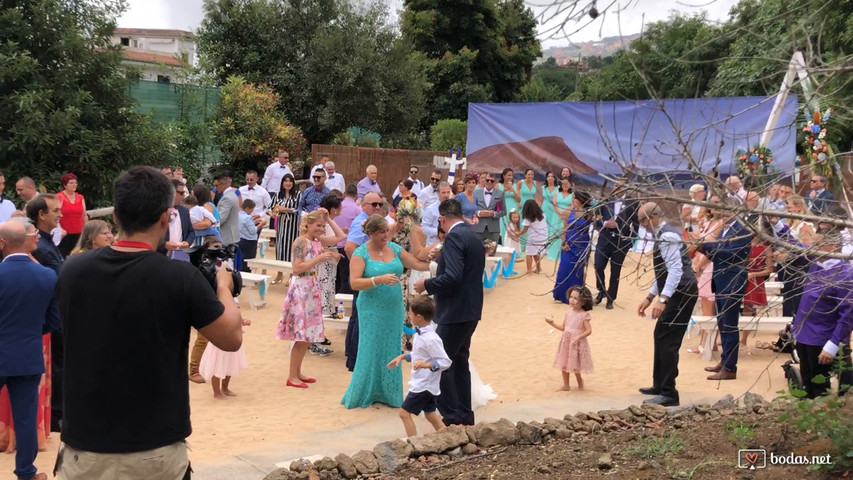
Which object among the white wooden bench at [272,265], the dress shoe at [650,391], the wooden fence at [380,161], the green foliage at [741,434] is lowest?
the dress shoe at [650,391]

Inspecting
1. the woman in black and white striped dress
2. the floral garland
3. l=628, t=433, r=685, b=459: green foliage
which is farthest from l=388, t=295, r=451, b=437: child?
the woman in black and white striped dress

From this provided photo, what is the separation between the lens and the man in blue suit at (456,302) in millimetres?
7203

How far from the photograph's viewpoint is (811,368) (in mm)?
7449

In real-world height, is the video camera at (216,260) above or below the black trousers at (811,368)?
above

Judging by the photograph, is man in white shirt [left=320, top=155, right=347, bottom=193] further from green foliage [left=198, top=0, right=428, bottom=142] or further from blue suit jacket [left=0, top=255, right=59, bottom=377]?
blue suit jacket [left=0, top=255, right=59, bottom=377]

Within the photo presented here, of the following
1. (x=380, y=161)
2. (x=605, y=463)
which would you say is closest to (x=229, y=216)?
(x=605, y=463)

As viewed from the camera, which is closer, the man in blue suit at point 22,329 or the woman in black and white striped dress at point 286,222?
the man in blue suit at point 22,329

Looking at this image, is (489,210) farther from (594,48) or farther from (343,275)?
(594,48)

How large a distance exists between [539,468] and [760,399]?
9.14ft

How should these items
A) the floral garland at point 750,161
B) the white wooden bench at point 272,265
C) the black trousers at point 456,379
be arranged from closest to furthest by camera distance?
the floral garland at point 750,161
the black trousers at point 456,379
the white wooden bench at point 272,265

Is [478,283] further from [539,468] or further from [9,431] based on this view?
[9,431]

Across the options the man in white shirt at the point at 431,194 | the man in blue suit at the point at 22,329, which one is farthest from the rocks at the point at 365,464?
the man in white shirt at the point at 431,194

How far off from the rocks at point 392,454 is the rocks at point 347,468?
0.20 meters

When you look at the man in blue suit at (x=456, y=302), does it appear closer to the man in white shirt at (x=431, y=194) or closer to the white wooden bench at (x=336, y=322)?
the white wooden bench at (x=336, y=322)
